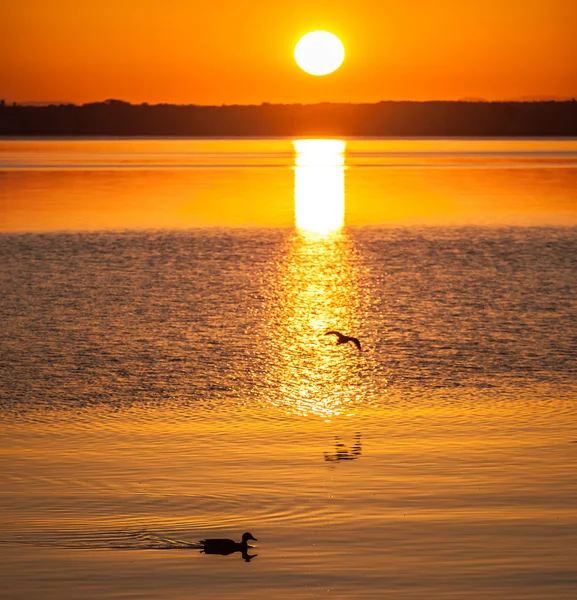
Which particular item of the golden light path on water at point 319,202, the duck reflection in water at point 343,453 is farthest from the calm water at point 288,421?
the golden light path on water at point 319,202

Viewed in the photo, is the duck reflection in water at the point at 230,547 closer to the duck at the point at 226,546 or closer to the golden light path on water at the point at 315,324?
the duck at the point at 226,546

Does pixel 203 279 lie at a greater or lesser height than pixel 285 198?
Result: lesser

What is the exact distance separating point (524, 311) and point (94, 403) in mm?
10629

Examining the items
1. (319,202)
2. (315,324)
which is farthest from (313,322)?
(319,202)

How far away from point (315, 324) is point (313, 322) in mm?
239

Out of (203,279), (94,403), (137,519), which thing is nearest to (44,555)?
(137,519)

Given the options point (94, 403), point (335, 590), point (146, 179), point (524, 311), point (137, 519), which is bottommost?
point (335, 590)

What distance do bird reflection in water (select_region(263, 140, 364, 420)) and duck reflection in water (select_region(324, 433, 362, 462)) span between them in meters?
1.55

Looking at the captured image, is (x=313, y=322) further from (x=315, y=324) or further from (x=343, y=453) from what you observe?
(x=343, y=453)

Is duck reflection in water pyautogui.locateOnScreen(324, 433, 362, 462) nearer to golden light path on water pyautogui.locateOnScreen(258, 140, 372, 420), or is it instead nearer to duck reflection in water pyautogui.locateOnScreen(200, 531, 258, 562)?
golden light path on water pyautogui.locateOnScreen(258, 140, 372, 420)

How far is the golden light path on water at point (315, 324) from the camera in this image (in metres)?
17.0

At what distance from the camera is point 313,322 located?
2355cm

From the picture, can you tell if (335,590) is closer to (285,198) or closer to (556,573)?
(556,573)

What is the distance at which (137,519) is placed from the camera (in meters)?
11.5
